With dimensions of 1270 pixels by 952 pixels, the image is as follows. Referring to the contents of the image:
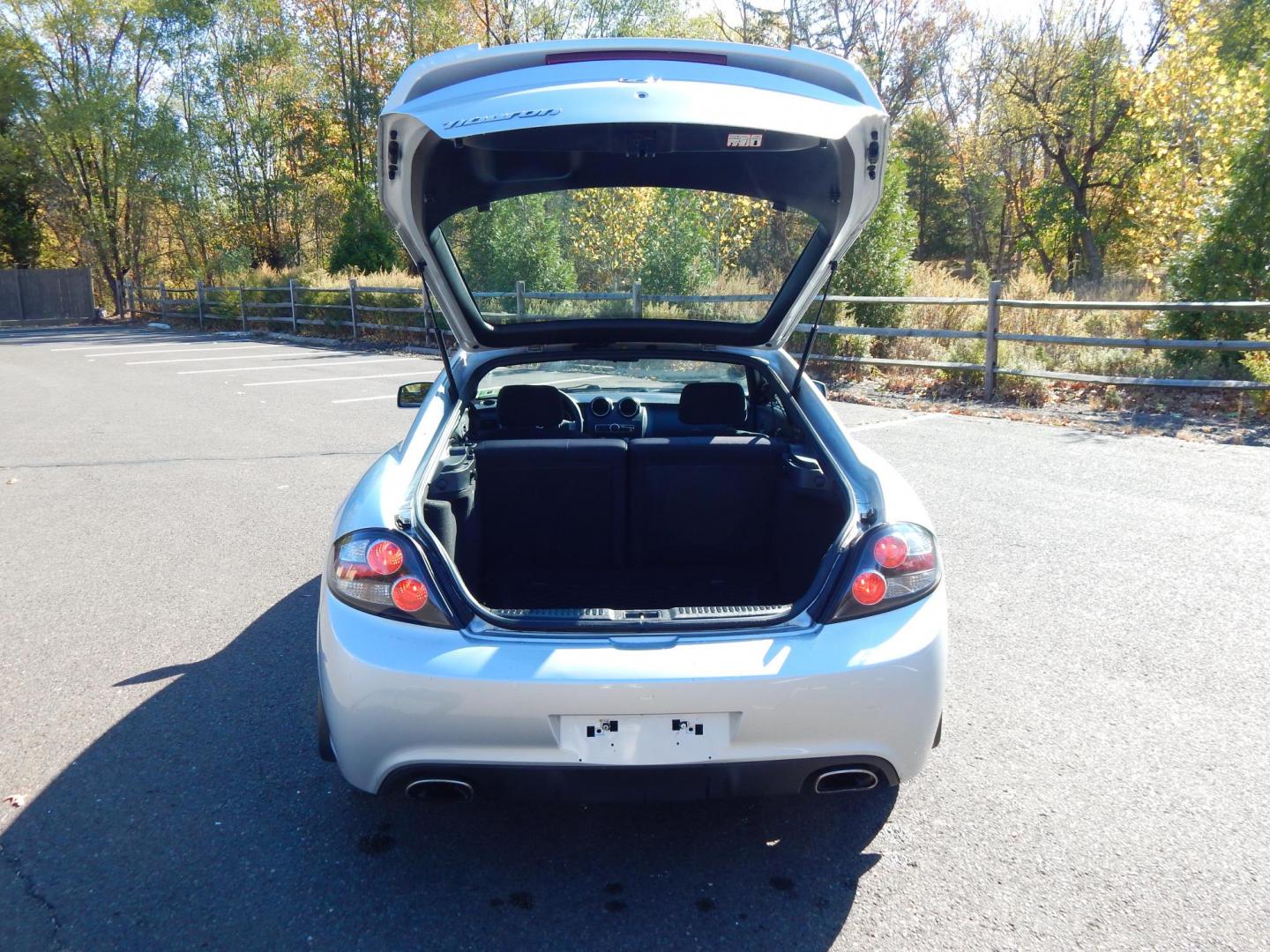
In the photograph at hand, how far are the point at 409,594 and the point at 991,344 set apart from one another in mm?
9994

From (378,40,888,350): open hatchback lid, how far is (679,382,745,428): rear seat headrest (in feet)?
0.65

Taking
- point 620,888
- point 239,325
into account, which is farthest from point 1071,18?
point 620,888

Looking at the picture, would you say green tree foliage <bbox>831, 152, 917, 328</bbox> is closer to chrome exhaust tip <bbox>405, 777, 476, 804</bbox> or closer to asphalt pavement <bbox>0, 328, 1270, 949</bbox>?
asphalt pavement <bbox>0, 328, 1270, 949</bbox>

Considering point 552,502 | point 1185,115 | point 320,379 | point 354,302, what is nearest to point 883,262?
point 320,379

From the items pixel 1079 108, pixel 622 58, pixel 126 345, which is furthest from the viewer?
pixel 1079 108

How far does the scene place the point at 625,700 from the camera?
218 cm

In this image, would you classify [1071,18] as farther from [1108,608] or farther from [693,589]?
[693,589]

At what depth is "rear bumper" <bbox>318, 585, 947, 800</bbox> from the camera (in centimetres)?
219

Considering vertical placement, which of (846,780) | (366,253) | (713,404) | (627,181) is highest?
(366,253)

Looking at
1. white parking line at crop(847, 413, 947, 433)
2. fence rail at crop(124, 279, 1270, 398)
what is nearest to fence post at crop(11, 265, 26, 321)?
fence rail at crop(124, 279, 1270, 398)

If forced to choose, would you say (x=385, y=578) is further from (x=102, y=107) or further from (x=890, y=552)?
(x=102, y=107)

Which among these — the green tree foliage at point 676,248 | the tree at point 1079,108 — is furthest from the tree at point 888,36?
the green tree foliage at point 676,248

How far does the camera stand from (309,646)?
4004mm

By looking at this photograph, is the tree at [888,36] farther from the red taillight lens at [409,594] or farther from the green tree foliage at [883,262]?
the red taillight lens at [409,594]
